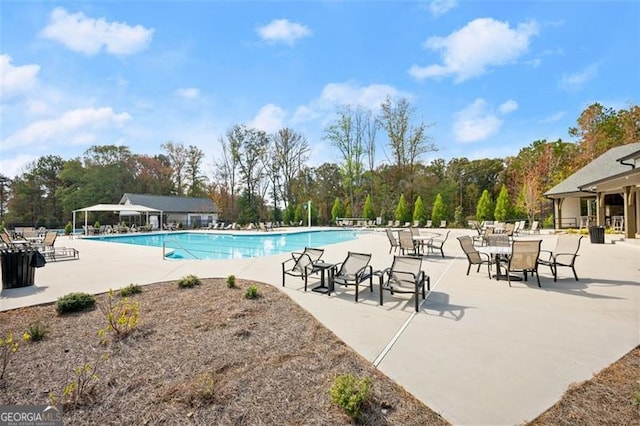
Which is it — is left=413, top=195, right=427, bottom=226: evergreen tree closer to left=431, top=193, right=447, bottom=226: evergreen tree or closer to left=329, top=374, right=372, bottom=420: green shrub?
left=431, top=193, right=447, bottom=226: evergreen tree

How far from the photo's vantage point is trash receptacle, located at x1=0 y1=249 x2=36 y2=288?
5738mm

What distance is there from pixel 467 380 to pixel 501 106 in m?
17.8

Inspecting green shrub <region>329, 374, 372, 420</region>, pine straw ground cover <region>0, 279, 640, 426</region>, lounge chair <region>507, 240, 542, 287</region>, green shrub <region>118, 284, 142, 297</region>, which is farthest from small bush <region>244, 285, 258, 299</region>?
lounge chair <region>507, 240, 542, 287</region>

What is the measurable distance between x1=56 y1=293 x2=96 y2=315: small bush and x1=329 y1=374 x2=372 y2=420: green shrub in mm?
4211

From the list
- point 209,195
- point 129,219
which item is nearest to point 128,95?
point 129,219

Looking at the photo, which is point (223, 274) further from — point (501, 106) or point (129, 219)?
point (129, 219)

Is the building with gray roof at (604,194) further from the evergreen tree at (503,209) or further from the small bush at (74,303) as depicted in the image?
the small bush at (74,303)

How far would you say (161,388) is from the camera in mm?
2438

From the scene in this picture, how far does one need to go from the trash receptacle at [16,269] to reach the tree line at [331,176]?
903 inches

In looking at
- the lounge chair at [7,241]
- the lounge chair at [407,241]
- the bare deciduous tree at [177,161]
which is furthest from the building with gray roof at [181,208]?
the lounge chair at [407,241]

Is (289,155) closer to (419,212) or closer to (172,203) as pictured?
(172,203)

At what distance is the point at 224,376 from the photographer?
2598mm

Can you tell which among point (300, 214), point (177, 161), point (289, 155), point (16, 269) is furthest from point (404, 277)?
point (177, 161)

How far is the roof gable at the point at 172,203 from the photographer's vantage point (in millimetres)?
31312
